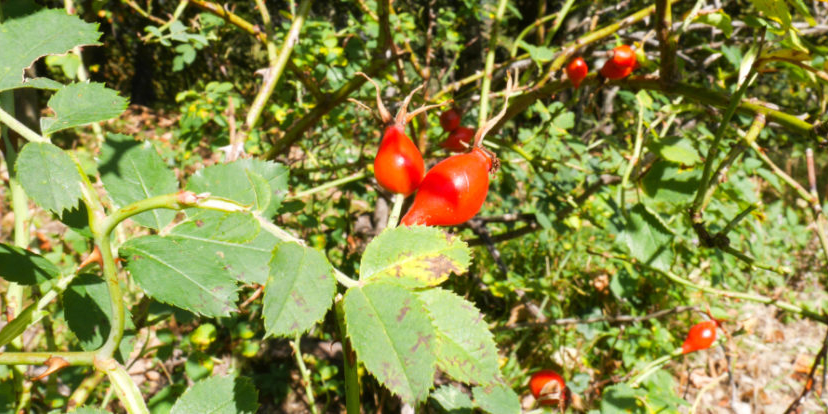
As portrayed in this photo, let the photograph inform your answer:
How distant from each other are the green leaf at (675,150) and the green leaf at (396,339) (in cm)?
75

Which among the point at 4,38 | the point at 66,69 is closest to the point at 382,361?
the point at 4,38

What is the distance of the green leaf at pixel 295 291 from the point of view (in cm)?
39

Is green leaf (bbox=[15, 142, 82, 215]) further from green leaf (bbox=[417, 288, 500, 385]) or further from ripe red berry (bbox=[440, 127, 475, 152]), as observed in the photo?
ripe red berry (bbox=[440, 127, 475, 152])

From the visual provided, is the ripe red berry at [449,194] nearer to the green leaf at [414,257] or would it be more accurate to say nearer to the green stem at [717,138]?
the green leaf at [414,257]

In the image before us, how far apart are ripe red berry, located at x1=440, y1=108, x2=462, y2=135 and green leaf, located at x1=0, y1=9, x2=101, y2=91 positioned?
901 mm

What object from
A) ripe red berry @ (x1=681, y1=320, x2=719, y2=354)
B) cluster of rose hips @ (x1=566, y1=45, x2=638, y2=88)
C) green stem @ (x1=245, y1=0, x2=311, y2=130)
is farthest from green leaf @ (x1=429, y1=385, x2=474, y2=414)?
ripe red berry @ (x1=681, y1=320, x2=719, y2=354)

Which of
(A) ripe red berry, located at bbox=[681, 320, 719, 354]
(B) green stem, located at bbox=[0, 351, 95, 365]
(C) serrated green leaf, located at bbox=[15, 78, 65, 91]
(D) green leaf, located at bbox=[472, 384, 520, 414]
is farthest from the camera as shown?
(A) ripe red berry, located at bbox=[681, 320, 719, 354]

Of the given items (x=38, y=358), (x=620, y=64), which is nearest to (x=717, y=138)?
(x=620, y=64)

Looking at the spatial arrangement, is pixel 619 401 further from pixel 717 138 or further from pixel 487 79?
pixel 487 79

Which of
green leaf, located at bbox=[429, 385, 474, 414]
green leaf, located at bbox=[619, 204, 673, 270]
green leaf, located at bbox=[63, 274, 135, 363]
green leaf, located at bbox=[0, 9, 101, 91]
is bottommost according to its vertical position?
Result: green leaf, located at bbox=[429, 385, 474, 414]

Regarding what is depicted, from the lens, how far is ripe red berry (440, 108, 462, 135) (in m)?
1.36

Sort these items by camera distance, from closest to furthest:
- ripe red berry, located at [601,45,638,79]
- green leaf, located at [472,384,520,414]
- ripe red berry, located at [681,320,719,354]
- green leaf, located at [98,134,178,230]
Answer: green leaf, located at [98,134,178,230], green leaf, located at [472,384,520,414], ripe red berry, located at [601,45,638,79], ripe red berry, located at [681,320,719,354]

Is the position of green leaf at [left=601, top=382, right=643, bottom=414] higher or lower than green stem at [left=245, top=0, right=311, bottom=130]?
lower

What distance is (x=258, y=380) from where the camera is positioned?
181 cm
